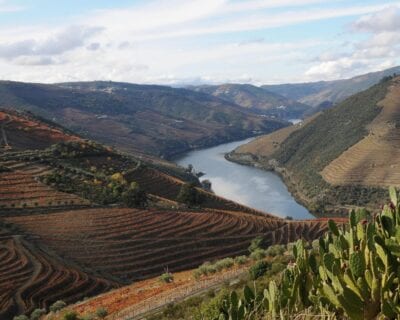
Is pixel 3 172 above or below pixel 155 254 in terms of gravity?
above

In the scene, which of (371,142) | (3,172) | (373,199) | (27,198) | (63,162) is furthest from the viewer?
(371,142)

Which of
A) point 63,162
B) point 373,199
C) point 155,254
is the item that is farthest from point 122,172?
point 373,199

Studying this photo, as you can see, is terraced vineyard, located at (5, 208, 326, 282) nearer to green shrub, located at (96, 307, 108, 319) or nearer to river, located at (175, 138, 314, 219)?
green shrub, located at (96, 307, 108, 319)

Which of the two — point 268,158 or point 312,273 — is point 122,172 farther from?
point 268,158

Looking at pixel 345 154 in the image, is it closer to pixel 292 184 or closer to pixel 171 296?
pixel 292 184

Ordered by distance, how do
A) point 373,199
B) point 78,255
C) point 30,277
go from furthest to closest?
point 373,199
point 78,255
point 30,277

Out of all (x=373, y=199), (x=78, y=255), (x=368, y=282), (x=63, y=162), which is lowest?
(x=373, y=199)
